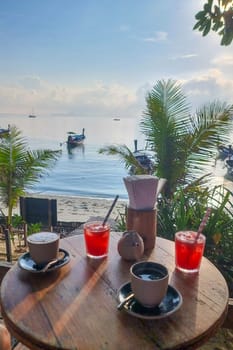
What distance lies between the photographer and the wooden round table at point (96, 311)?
0.77 metres

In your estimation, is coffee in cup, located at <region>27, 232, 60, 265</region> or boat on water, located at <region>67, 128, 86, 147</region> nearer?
coffee in cup, located at <region>27, 232, 60, 265</region>

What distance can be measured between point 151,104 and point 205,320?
11.1 feet

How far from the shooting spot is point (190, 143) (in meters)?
3.71

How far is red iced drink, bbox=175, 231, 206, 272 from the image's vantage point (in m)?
1.15

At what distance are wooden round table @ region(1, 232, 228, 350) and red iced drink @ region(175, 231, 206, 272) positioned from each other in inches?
1.7

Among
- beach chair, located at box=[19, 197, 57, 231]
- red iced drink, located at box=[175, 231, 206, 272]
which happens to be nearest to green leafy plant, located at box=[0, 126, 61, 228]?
beach chair, located at box=[19, 197, 57, 231]

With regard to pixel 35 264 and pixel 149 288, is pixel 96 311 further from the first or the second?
pixel 35 264

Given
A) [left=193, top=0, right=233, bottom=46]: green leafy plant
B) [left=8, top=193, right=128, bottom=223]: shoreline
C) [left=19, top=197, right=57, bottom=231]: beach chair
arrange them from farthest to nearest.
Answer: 1. [left=8, top=193, right=128, bottom=223]: shoreline
2. [left=19, top=197, right=57, bottom=231]: beach chair
3. [left=193, top=0, right=233, bottom=46]: green leafy plant

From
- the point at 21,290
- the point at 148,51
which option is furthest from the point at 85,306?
the point at 148,51

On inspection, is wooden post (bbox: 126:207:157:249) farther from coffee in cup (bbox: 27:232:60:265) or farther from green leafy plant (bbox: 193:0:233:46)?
green leafy plant (bbox: 193:0:233:46)

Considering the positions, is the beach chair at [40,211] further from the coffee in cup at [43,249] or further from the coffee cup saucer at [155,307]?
the coffee cup saucer at [155,307]

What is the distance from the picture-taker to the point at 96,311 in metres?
0.89

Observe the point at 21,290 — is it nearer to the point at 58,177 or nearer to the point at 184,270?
the point at 184,270

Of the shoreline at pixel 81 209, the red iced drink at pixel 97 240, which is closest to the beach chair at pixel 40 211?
the shoreline at pixel 81 209
